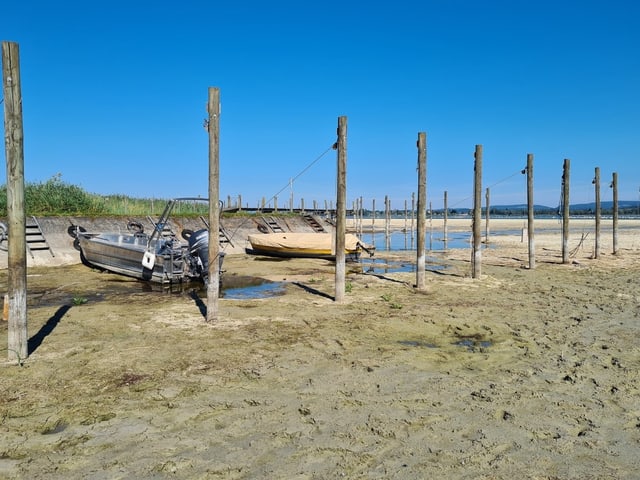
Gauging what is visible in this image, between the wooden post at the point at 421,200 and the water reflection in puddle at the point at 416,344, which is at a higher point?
the wooden post at the point at 421,200

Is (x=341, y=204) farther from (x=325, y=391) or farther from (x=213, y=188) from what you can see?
(x=325, y=391)

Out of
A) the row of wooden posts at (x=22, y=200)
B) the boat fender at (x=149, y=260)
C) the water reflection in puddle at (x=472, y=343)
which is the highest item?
the row of wooden posts at (x=22, y=200)

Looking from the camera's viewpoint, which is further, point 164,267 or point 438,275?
point 438,275

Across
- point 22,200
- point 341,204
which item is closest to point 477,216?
point 341,204

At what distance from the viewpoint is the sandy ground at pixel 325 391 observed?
382cm

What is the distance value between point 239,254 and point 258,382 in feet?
59.8

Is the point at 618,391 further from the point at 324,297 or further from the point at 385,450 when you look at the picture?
the point at 324,297

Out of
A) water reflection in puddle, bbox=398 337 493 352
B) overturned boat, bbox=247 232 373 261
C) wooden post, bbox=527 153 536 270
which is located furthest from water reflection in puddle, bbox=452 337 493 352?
overturned boat, bbox=247 232 373 261

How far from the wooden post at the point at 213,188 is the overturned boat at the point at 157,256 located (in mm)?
3898

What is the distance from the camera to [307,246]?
69.2ft

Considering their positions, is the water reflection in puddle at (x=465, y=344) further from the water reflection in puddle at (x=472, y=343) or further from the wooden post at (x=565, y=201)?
the wooden post at (x=565, y=201)

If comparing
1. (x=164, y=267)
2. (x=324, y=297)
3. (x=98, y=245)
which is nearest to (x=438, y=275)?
(x=324, y=297)

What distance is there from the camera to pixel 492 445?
408cm

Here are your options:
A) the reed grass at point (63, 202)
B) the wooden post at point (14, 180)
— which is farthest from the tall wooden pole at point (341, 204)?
the reed grass at point (63, 202)
